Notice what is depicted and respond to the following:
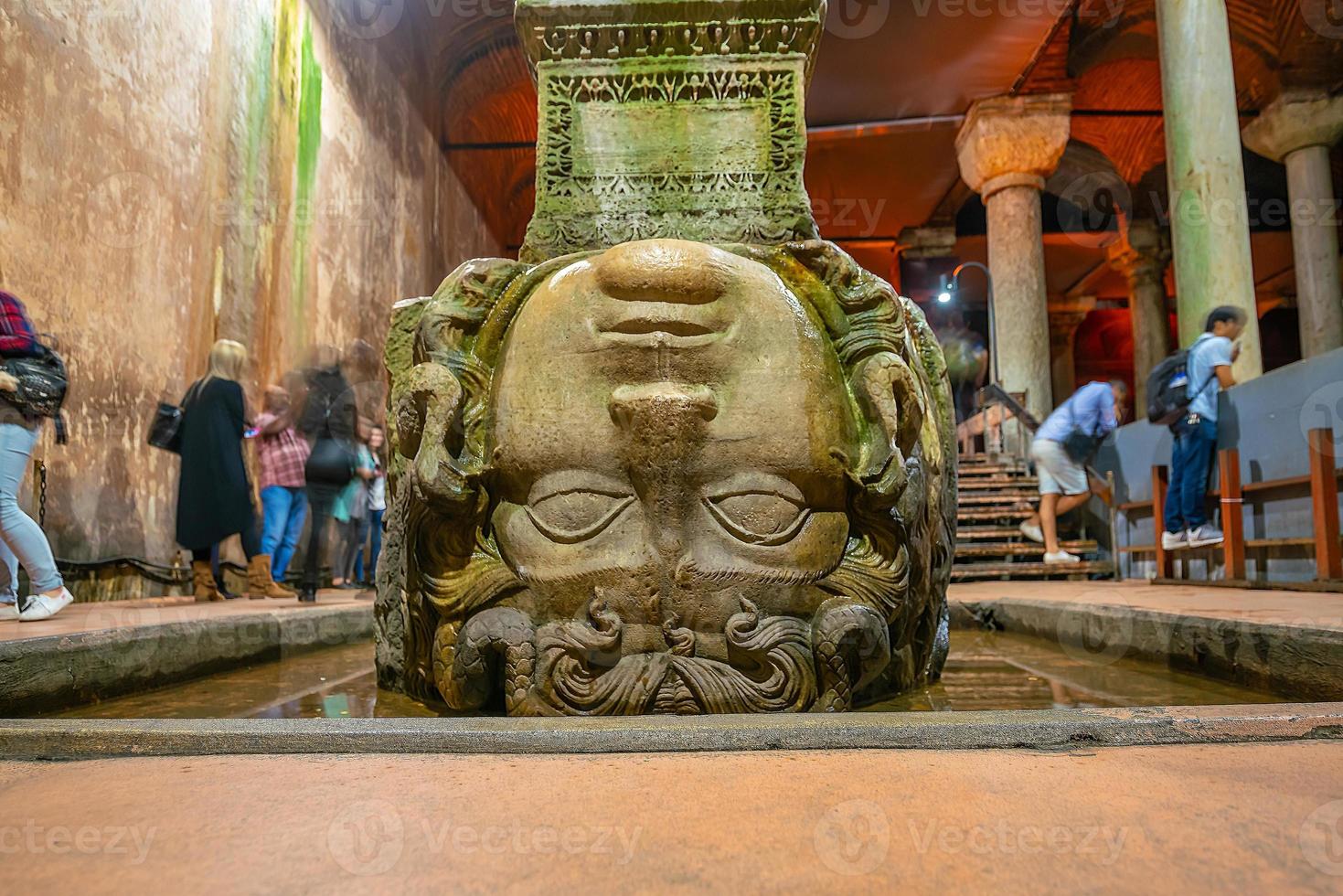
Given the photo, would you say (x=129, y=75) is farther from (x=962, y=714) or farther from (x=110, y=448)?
(x=962, y=714)

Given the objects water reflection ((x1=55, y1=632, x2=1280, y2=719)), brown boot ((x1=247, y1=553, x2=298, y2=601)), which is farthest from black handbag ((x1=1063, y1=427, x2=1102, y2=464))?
brown boot ((x1=247, y1=553, x2=298, y2=601))

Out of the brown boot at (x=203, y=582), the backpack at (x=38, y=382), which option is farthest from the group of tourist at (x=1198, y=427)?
the backpack at (x=38, y=382)

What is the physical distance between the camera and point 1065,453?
7.42m

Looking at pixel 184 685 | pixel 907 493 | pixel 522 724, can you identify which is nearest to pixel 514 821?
pixel 522 724

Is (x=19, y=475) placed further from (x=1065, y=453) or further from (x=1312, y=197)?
(x=1312, y=197)

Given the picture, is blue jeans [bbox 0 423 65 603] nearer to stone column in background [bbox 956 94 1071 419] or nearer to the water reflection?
the water reflection

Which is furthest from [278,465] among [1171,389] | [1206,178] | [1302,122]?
[1302,122]

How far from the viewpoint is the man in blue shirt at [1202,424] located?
238 inches

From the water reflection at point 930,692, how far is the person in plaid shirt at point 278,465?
118 inches

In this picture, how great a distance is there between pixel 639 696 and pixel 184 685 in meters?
1.47

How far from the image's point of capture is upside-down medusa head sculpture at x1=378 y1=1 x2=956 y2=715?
6.28 ft

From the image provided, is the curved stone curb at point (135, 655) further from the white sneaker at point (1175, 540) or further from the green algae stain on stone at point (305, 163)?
the white sneaker at point (1175, 540)

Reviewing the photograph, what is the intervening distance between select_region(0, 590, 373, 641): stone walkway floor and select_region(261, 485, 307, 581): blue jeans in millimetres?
482

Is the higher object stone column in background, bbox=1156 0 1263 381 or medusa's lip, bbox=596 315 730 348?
stone column in background, bbox=1156 0 1263 381
